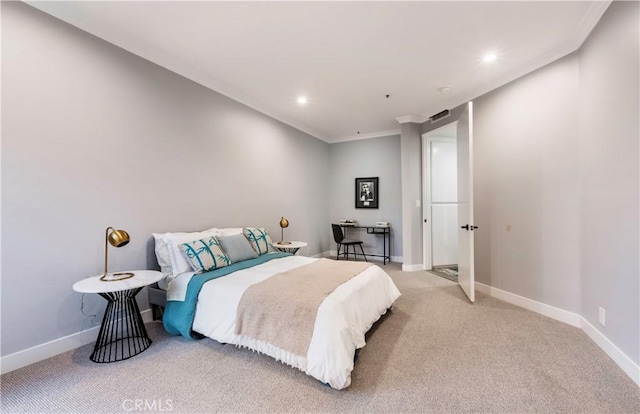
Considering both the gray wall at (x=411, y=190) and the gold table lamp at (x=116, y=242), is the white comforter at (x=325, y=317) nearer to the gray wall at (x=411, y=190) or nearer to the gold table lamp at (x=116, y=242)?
the gold table lamp at (x=116, y=242)

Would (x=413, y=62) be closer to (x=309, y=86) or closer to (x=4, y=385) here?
(x=309, y=86)

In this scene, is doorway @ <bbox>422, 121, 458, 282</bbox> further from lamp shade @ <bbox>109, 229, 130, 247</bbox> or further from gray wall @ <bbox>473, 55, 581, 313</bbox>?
lamp shade @ <bbox>109, 229, 130, 247</bbox>

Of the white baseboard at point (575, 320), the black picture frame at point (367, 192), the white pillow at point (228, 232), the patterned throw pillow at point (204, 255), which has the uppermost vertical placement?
the black picture frame at point (367, 192)

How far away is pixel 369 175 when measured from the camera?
564 cm

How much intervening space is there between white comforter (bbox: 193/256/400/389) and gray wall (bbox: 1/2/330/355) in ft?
3.28

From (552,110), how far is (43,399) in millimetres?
4688

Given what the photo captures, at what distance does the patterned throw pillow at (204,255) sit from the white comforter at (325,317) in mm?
250

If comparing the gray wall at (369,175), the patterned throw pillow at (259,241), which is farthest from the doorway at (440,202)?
the patterned throw pillow at (259,241)

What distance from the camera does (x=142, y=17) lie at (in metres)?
2.16

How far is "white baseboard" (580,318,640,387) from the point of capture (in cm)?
175

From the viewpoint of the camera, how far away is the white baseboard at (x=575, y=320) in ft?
5.92

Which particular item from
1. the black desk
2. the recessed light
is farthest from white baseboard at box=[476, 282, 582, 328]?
the recessed light

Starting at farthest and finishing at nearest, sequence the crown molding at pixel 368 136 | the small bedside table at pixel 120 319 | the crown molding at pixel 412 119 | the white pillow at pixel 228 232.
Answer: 1. the crown molding at pixel 368 136
2. the crown molding at pixel 412 119
3. the white pillow at pixel 228 232
4. the small bedside table at pixel 120 319

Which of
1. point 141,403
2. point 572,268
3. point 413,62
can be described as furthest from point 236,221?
point 572,268
